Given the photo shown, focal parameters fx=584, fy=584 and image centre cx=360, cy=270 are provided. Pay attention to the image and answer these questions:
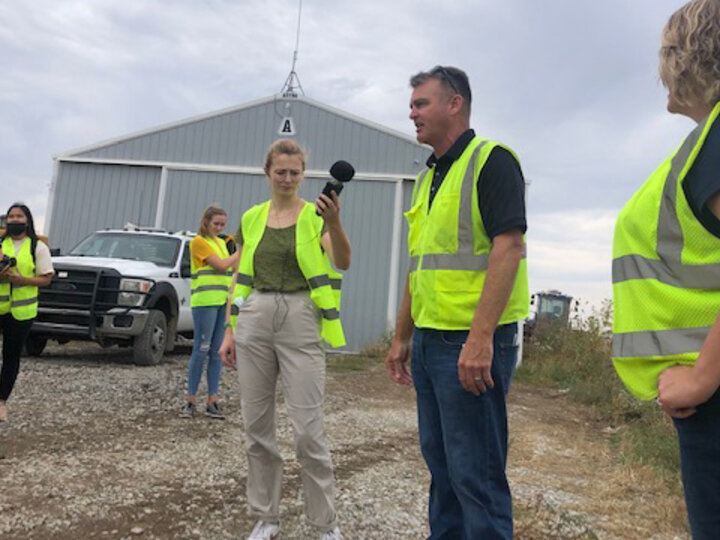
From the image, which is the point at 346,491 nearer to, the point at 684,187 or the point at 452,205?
the point at 452,205

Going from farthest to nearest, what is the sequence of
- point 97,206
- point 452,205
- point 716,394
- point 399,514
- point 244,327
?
point 97,206
point 399,514
point 244,327
point 452,205
point 716,394

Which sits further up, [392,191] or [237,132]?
[237,132]

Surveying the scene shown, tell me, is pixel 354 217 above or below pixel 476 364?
above

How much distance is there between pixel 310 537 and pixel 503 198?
2189 millimetres

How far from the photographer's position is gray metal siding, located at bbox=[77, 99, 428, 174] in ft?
44.0

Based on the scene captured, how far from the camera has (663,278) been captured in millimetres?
1446

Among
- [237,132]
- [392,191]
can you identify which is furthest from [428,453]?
[237,132]

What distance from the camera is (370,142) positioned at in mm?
13523

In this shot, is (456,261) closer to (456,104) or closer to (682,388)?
(456,104)

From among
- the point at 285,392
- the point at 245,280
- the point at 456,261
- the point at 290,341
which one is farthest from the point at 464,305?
the point at 245,280

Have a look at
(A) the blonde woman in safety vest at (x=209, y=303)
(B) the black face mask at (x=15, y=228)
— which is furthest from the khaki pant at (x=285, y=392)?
(B) the black face mask at (x=15, y=228)

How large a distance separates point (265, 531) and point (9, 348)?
3.20 metres

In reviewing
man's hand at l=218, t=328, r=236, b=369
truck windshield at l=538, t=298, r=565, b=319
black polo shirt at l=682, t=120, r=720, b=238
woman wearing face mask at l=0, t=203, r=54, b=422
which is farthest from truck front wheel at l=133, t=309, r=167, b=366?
truck windshield at l=538, t=298, r=565, b=319

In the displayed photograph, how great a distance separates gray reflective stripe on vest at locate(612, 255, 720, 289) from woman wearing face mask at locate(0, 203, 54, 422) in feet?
16.1
